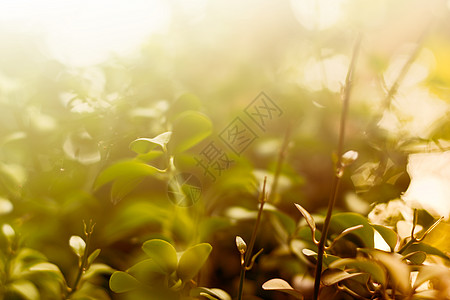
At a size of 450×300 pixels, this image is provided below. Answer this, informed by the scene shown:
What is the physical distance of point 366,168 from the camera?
608 millimetres

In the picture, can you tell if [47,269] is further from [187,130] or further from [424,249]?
[424,249]

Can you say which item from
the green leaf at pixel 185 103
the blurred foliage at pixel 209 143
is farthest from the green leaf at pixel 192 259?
the green leaf at pixel 185 103

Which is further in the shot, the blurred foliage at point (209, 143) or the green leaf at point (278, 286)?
the blurred foliage at point (209, 143)

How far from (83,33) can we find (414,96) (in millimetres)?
550

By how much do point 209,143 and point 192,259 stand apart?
0.91 feet

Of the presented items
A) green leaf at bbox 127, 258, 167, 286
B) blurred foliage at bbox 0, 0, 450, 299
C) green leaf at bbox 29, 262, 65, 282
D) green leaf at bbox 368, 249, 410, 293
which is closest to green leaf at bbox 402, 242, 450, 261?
blurred foliage at bbox 0, 0, 450, 299

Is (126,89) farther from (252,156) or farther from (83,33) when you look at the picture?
(252,156)

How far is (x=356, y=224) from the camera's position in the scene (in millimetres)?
357

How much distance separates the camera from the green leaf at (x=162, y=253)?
334 millimetres

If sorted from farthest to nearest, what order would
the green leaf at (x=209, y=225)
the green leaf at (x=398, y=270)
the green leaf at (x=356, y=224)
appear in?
the green leaf at (x=209, y=225), the green leaf at (x=356, y=224), the green leaf at (x=398, y=270)

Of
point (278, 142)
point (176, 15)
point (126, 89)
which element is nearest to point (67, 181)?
point (126, 89)

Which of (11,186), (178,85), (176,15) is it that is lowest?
(11,186)

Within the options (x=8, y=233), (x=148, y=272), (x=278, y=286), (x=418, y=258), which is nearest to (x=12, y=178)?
(x=8, y=233)

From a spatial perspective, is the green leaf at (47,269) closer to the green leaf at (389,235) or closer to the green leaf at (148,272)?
the green leaf at (148,272)
